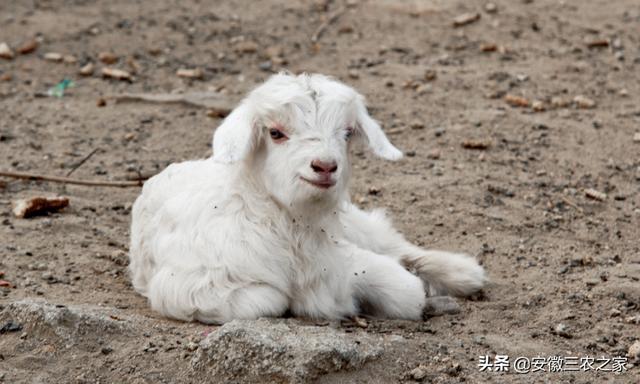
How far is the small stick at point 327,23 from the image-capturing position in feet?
35.6

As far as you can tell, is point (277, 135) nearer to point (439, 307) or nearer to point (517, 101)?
point (439, 307)

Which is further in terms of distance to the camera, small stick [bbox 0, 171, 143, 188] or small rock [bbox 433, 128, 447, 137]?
small rock [bbox 433, 128, 447, 137]

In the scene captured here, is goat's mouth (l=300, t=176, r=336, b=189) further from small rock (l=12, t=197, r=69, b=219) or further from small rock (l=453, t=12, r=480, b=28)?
small rock (l=453, t=12, r=480, b=28)

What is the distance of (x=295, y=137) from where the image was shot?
503 cm

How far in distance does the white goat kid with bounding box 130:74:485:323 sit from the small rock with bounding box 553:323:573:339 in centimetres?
68

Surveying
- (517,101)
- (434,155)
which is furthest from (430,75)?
(434,155)

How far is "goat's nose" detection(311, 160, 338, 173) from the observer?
485cm

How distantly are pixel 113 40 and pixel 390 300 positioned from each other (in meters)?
6.05

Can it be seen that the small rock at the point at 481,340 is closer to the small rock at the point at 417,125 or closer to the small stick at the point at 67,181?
the small stick at the point at 67,181

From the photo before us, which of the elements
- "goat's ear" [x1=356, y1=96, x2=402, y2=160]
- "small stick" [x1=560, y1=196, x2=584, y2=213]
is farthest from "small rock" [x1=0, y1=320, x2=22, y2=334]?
"small stick" [x1=560, y1=196, x2=584, y2=213]

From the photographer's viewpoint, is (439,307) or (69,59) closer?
(439,307)

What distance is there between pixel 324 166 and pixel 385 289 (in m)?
1.02

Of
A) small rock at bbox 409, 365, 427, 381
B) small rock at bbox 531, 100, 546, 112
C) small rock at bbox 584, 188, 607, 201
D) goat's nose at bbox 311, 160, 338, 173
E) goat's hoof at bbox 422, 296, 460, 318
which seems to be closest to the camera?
small rock at bbox 409, 365, 427, 381

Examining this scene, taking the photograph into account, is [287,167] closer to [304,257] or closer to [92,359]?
[304,257]
